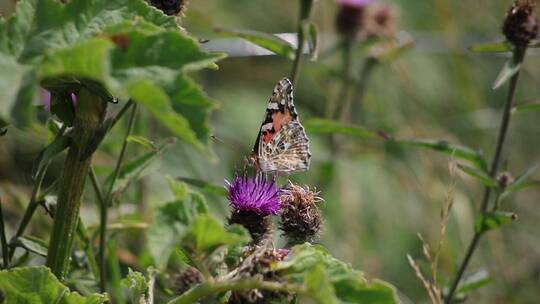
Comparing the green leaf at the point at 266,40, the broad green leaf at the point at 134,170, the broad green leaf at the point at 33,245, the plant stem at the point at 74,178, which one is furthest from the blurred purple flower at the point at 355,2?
the plant stem at the point at 74,178

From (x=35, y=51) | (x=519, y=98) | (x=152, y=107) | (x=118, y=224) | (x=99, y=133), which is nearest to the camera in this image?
(x=152, y=107)

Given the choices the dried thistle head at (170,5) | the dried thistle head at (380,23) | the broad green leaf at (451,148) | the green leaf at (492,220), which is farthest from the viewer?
the dried thistle head at (380,23)

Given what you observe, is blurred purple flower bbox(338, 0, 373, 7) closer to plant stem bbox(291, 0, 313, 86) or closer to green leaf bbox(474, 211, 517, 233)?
plant stem bbox(291, 0, 313, 86)

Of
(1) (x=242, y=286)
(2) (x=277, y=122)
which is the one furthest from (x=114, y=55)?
(2) (x=277, y=122)

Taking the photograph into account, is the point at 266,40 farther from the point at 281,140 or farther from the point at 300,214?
the point at 300,214

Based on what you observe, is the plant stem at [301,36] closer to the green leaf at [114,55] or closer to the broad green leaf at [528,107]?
the broad green leaf at [528,107]

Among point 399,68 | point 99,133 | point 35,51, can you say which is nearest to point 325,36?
point 399,68

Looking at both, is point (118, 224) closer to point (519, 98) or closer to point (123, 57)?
point (123, 57)
